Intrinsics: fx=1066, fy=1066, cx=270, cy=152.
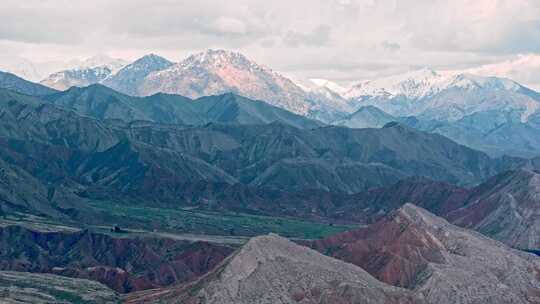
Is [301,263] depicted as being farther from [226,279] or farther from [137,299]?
[137,299]

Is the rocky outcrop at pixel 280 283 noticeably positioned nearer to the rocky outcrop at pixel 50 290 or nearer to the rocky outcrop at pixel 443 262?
the rocky outcrop at pixel 443 262

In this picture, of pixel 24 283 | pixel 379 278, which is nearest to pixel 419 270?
pixel 379 278

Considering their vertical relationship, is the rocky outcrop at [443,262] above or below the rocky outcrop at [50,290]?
above

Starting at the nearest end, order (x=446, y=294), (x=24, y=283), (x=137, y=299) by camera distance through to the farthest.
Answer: (x=446, y=294)
(x=137, y=299)
(x=24, y=283)

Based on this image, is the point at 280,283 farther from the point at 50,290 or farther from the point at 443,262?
the point at 50,290

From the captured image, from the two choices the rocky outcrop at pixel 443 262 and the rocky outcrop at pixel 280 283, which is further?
the rocky outcrop at pixel 443 262

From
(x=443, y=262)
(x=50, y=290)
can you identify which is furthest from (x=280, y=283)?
(x=50, y=290)

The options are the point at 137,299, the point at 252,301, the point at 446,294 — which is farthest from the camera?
the point at 137,299

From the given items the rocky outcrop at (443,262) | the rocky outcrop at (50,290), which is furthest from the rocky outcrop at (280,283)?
the rocky outcrop at (50,290)

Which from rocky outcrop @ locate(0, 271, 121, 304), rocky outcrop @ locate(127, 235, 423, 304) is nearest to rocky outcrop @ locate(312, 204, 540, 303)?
rocky outcrop @ locate(127, 235, 423, 304)
